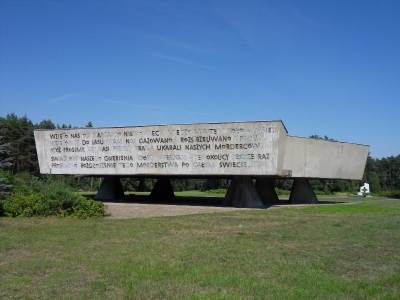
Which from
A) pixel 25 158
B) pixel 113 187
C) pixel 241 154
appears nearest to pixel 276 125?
pixel 241 154

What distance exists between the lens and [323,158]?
3872cm

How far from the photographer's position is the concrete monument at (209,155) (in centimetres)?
3272

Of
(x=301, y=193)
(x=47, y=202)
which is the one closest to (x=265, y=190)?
(x=301, y=193)

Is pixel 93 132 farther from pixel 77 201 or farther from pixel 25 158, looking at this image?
pixel 25 158

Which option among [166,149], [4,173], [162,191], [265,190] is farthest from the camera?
[162,191]

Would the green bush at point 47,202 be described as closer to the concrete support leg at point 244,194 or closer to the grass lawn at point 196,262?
the grass lawn at point 196,262

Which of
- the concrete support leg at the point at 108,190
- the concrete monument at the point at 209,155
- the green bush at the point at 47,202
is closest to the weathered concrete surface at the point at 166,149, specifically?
the concrete monument at the point at 209,155

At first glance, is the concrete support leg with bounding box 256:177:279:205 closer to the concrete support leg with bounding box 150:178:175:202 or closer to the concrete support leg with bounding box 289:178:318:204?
the concrete support leg with bounding box 289:178:318:204

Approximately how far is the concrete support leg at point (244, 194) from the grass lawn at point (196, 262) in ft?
54.2

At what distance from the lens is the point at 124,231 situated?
55.2ft

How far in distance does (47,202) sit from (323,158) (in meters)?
22.5

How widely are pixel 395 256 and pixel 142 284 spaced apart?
620 cm

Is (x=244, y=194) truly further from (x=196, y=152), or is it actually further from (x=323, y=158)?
(x=323, y=158)

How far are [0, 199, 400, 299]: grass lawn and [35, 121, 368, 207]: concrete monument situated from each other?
14959mm
